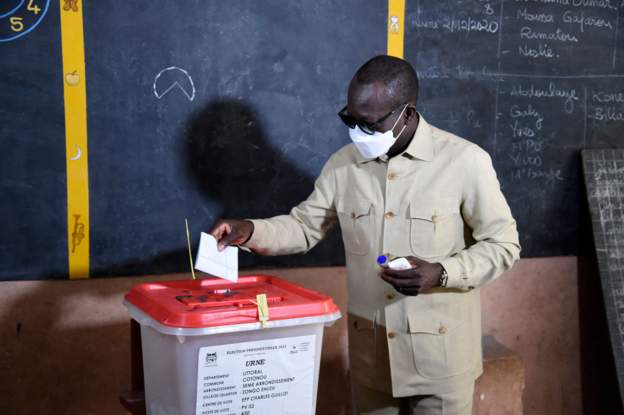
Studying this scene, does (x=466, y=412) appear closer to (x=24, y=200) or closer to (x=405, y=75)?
(x=405, y=75)

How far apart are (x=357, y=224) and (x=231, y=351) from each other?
26.0 inches

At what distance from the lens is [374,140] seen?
213 centimetres

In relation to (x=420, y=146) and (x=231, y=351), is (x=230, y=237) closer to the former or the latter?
(x=231, y=351)

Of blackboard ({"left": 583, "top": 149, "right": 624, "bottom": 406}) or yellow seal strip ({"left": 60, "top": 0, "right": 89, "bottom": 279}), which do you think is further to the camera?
blackboard ({"left": 583, "top": 149, "right": 624, "bottom": 406})

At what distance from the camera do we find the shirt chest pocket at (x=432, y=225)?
2178mm

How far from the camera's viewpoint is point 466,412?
7.45ft

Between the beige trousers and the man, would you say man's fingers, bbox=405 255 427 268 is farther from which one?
the beige trousers

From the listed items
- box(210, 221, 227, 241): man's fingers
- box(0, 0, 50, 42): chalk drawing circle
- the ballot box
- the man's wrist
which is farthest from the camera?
box(0, 0, 50, 42): chalk drawing circle

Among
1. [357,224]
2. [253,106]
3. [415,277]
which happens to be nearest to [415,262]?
[415,277]

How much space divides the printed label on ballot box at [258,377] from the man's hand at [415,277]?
282mm

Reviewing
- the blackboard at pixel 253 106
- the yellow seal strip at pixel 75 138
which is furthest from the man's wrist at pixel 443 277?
the yellow seal strip at pixel 75 138

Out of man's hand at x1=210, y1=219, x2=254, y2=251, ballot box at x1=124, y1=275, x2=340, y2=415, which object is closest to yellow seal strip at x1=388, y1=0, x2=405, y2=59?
man's hand at x1=210, y1=219, x2=254, y2=251

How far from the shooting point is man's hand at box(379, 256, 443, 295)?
198 cm

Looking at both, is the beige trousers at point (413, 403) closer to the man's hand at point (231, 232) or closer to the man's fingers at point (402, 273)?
the man's fingers at point (402, 273)
